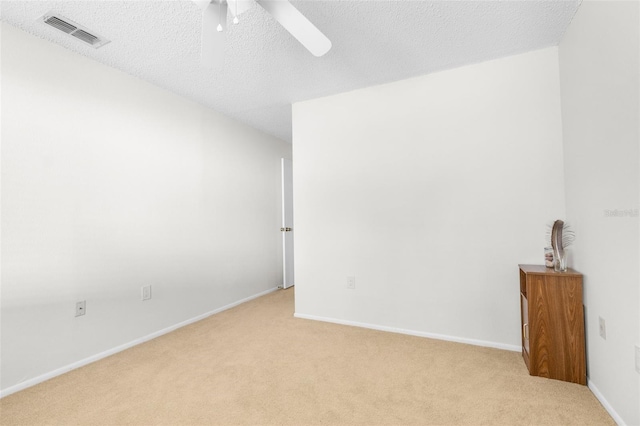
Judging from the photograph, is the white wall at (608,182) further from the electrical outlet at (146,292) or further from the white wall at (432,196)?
the electrical outlet at (146,292)

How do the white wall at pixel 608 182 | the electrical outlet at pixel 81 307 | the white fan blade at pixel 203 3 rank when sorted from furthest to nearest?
the electrical outlet at pixel 81 307
the white fan blade at pixel 203 3
the white wall at pixel 608 182

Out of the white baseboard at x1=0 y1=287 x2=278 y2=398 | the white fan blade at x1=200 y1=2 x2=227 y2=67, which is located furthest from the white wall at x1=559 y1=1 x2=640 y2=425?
the white baseboard at x1=0 y1=287 x2=278 y2=398

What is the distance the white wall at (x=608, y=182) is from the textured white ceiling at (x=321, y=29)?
0.42m

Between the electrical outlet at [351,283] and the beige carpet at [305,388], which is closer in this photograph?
the beige carpet at [305,388]

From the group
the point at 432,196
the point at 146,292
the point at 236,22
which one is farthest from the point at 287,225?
the point at 236,22

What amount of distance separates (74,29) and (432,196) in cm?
289

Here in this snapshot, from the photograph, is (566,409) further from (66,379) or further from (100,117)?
(100,117)

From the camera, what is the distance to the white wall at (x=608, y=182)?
54.8 inches

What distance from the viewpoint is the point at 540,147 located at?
235 cm

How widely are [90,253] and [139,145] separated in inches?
39.9

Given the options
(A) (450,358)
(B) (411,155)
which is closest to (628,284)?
(A) (450,358)

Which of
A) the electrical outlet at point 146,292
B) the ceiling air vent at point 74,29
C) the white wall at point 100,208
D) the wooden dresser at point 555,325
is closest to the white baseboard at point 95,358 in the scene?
the white wall at point 100,208

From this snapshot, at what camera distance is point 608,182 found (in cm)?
161

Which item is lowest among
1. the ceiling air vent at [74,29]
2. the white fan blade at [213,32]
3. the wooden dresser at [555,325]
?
the wooden dresser at [555,325]
